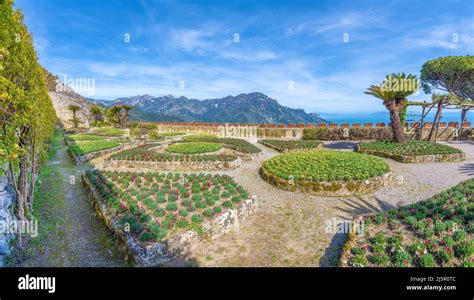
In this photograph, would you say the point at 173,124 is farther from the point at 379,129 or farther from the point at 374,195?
the point at 374,195

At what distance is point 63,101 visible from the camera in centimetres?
7356

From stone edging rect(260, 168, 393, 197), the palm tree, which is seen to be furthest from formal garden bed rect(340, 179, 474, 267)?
the palm tree

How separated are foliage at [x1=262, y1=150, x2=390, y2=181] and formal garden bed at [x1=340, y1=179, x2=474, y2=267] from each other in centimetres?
361

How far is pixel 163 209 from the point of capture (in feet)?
29.8

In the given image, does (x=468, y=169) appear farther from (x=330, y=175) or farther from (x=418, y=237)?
(x=418, y=237)

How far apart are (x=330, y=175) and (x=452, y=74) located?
125 ft

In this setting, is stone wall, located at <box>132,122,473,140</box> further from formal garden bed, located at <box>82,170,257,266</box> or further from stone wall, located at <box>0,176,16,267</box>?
stone wall, located at <box>0,176,16,267</box>

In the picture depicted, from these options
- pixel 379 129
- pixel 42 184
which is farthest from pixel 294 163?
pixel 379 129

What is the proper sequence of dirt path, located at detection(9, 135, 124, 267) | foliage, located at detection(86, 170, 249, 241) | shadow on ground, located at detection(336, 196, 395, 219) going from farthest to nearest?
shadow on ground, located at detection(336, 196, 395, 219), foliage, located at detection(86, 170, 249, 241), dirt path, located at detection(9, 135, 124, 267)

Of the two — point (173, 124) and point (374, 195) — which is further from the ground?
point (173, 124)

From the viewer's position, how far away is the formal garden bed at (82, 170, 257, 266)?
691 centimetres

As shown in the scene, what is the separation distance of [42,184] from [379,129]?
3694cm
